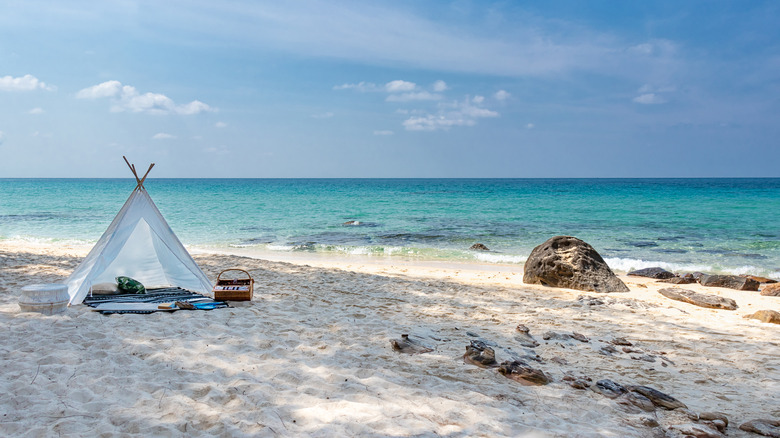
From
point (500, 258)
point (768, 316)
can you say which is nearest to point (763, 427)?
point (768, 316)

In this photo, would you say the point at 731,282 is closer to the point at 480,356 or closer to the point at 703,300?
the point at 703,300

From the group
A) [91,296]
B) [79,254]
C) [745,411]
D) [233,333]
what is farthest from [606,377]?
[79,254]

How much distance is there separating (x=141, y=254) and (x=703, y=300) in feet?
29.4

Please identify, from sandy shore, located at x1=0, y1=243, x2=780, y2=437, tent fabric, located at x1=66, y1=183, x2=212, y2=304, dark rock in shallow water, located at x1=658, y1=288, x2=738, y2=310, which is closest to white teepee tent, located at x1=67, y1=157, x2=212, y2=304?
tent fabric, located at x1=66, y1=183, x2=212, y2=304

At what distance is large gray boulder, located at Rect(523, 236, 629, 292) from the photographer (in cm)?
805

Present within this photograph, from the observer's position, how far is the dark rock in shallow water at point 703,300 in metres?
6.88

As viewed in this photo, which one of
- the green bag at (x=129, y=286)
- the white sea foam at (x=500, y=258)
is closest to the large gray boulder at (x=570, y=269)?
the white sea foam at (x=500, y=258)

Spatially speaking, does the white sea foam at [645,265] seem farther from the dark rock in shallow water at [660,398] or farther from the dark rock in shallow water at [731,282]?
the dark rock in shallow water at [660,398]

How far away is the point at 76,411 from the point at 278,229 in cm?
1664

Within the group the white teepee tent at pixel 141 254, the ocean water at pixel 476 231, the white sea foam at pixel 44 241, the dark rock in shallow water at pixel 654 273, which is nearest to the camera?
the white teepee tent at pixel 141 254

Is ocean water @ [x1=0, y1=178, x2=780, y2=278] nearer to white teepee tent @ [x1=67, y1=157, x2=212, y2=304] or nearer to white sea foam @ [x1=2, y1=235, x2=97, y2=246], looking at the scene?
white sea foam @ [x1=2, y1=235, x2=97, y2=246]

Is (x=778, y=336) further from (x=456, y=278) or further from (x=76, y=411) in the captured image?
(x=76, y=411)

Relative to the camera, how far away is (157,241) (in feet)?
24.3

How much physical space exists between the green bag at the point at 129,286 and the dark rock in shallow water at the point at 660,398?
632 centimetres
